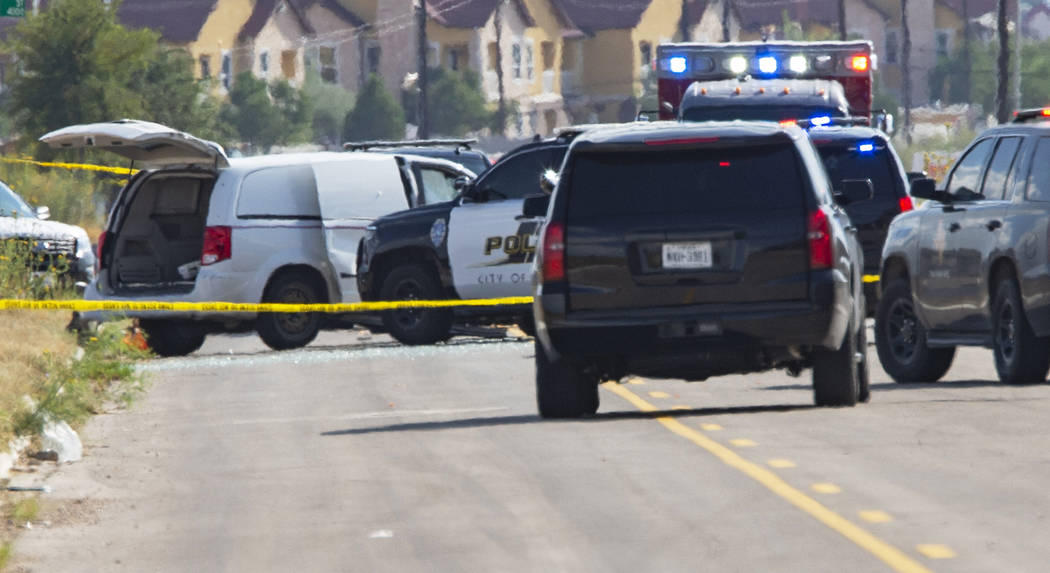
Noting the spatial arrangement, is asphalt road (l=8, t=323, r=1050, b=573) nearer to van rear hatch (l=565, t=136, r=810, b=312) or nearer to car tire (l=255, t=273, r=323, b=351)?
van rear hatch (l=565, t=136, r=810, b=312)

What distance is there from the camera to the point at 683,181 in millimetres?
12969

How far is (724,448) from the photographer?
39.3ft

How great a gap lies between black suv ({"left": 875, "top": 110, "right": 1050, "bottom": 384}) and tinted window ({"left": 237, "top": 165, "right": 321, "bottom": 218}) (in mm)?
6496

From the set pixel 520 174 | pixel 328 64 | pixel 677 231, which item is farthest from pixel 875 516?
pixel 328 64

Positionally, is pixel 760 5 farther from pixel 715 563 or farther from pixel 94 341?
pixel 715 563

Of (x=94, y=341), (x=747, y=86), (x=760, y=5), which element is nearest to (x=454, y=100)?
(x=760, y=5)

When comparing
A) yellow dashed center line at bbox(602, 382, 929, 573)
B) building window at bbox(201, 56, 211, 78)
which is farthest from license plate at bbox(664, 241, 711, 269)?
building window at bbox(201, 56, 211, 78)

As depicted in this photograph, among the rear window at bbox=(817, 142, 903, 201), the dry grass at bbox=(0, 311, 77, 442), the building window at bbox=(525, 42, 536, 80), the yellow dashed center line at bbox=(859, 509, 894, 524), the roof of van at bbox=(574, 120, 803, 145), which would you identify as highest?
the building window at bbox=(525, 42, 536, 80)

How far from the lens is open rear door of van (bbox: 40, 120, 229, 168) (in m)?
20.4

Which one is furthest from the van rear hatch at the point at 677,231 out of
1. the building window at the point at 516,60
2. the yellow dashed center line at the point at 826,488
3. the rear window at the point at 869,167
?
the building window at the point at 516,60

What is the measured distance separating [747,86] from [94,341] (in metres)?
11.0

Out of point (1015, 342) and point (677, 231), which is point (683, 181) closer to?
point (677, 231)

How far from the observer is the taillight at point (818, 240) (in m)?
12.8

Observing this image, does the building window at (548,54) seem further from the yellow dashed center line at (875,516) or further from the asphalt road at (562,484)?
the yellow dashed center line at (875,516)
